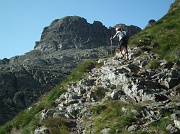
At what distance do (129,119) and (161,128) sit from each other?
1.87 metres

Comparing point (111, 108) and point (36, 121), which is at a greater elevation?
point (111, 108)

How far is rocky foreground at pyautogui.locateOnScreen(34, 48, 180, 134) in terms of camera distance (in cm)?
1412

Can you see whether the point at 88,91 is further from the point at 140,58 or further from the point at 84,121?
the point at 140,58

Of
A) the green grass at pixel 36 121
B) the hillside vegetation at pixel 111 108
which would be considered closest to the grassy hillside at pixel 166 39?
the hillside vegetation at pixel 111 108

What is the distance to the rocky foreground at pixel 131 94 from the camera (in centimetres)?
Answer: 1412

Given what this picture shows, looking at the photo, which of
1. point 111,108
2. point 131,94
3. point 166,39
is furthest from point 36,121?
point 166,39

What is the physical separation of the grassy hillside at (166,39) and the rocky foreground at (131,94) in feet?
3.31

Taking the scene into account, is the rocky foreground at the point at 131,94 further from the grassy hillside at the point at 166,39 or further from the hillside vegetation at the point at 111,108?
the grassy hillside at the point at 166,39

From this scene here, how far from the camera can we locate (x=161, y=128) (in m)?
12.6

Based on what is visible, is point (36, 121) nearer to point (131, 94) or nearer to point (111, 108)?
point (111, 108)

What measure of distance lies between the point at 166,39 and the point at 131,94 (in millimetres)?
9256

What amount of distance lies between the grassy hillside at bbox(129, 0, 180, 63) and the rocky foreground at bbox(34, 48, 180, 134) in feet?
3.31

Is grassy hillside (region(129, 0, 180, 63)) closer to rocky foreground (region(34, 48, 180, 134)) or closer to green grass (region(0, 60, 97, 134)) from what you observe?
rocky foreground (region(34, 48, 180, 134))

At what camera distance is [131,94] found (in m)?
17.1
